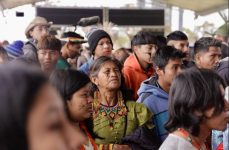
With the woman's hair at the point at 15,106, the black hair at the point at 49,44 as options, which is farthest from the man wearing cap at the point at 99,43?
the woman's hair at the point at 15,106

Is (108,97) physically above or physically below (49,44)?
below

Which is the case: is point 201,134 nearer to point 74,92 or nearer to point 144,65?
point 74,92

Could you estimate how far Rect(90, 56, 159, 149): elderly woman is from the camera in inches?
132

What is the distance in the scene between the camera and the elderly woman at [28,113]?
33.7 inches

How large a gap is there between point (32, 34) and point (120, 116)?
2284mm

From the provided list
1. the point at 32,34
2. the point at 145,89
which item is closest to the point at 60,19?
the point at 32,34

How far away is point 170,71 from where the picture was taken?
3871 mm

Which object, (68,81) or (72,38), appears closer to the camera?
(68,81)

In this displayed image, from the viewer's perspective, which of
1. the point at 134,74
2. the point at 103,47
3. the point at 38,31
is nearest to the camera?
the point at 134,74

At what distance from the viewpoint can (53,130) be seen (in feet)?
2.99

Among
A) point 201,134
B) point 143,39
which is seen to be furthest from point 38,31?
point 201,134

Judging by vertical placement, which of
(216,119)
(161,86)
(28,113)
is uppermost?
(28,113)

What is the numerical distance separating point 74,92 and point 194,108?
60 centimetres

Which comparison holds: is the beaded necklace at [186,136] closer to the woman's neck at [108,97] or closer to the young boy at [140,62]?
the woman's neck at [108,97]
